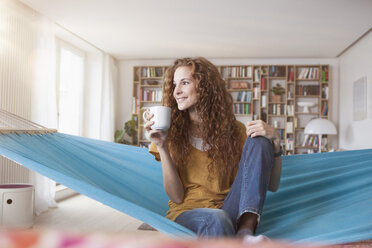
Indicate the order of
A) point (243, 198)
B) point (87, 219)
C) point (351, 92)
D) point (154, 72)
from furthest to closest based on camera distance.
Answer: point (154, 72), point (351, 92), point (87, 219), point (243, 198)

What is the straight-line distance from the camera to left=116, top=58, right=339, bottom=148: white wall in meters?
5.79

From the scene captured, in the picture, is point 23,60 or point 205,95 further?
point 23,60

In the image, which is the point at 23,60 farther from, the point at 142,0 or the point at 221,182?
the point at 221,182

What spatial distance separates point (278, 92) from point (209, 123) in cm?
458

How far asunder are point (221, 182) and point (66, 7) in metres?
2.89

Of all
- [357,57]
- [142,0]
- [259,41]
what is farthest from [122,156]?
[357,57]

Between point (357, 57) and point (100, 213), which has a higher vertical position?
point (357, 57)

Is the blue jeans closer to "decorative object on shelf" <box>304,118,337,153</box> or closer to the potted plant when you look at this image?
"decorative object on shelf" <box>304,118,337,153</box>

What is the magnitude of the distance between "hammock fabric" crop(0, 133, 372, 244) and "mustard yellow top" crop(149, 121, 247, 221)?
0.70 feet

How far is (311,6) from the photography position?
349 centimetres

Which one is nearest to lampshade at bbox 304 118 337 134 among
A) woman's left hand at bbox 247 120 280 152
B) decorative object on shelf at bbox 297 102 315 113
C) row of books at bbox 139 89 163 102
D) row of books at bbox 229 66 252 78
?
decorative object on shelf at bbox 297 102 315 113

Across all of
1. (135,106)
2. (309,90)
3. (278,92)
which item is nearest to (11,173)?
(135,106)

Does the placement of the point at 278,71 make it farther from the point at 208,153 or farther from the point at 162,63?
the point at 208,153

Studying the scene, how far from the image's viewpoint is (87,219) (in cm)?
322
